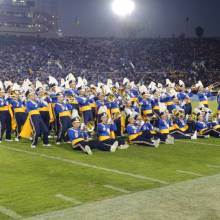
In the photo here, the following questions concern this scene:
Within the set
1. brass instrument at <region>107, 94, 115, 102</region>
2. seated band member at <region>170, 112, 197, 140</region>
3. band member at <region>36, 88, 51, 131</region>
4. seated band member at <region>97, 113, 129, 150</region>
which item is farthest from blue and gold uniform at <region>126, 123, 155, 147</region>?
band member at <region>36, 88, 51, 131</region>

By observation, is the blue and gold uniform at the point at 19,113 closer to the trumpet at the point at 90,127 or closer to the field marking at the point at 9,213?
the trumpet at the point at 90,127

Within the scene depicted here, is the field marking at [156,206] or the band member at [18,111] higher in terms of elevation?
the band member at [18,111]

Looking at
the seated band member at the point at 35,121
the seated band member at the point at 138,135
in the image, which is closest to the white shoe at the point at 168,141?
the seated band member at the point at 138,135

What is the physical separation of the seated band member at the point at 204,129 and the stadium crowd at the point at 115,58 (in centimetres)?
2055

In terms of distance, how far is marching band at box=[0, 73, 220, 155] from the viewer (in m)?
10.6

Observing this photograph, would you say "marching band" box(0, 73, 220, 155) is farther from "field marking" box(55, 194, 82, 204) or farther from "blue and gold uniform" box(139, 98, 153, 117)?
"field marking" box(55, 194, 82, 204)

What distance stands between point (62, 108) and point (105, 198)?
17.8 ft

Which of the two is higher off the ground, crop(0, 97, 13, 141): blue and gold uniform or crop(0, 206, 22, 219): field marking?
crop(0, 97, 13, 141): blue and gold uniform

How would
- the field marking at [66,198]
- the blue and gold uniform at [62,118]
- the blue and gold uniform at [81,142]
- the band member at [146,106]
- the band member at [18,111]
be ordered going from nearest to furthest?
the field marking at [66,198]
the blue and gold uniform at [81,142]
the blue and gold uniform at [62,118]
the band member at [18,111]
the band member at [146,106]

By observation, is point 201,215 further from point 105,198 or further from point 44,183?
point 44,183

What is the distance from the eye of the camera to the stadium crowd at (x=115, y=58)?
37.2 meters

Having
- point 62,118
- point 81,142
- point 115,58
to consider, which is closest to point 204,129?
point 62,118

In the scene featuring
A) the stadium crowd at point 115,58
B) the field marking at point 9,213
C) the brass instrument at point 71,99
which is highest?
the stadium crowd at point 115,58

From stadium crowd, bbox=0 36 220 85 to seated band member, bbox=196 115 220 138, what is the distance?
67.4ft
